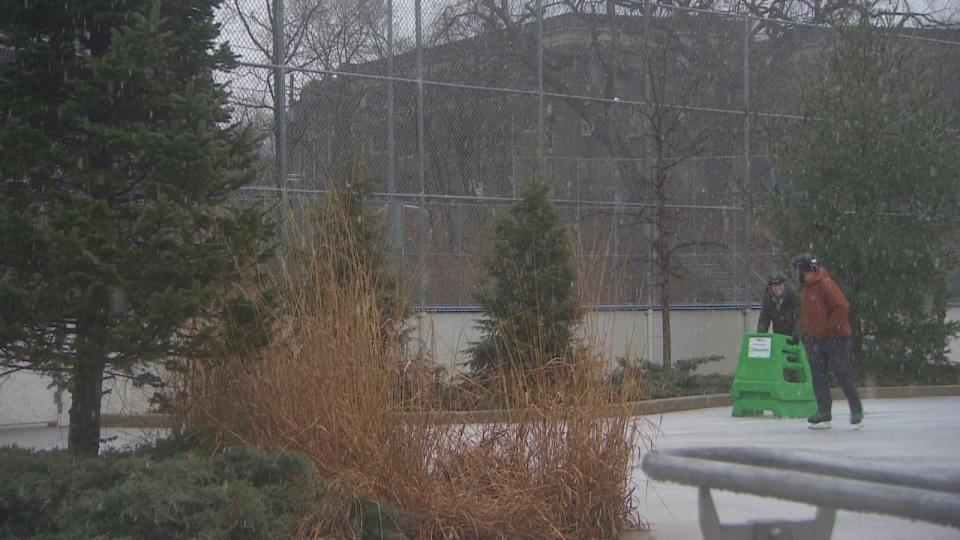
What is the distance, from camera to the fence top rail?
2135 mm

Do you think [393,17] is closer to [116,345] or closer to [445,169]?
[445,169]

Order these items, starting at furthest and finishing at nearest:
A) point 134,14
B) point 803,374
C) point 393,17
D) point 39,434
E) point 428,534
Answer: point 393,17 → point 803,374 → point 39,434 → point 134,14 → point 428,534

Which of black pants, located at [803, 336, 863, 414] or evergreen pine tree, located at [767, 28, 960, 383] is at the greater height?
evergreen pine tree, located at [767, 28, 960, 383]

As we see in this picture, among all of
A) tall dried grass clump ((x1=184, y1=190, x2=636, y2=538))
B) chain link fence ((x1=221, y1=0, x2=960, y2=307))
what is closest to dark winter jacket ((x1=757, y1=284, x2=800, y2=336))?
chain link fence ((x1=221, y1=0, x2=960, y2=307))

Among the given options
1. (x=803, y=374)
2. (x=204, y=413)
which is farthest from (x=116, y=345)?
(x=803, y=374)

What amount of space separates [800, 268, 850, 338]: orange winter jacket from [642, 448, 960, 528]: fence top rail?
904cm

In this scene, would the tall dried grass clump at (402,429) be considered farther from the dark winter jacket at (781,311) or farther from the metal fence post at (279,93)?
the metal fence post at (279,93)

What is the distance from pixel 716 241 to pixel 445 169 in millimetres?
5146

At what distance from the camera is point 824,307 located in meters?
11.8

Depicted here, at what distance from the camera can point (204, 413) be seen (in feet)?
Answer: 22.6

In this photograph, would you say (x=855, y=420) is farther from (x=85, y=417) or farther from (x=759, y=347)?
(x=85, y=417)

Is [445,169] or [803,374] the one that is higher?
[445,169]

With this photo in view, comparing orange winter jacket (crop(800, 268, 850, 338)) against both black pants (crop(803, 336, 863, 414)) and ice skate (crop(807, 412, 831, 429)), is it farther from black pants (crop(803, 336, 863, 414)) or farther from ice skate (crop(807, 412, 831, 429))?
ice skate (crop(807, 412, 831, 429))

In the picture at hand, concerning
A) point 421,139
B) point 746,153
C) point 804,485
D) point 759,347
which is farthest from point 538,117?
point 804,485
